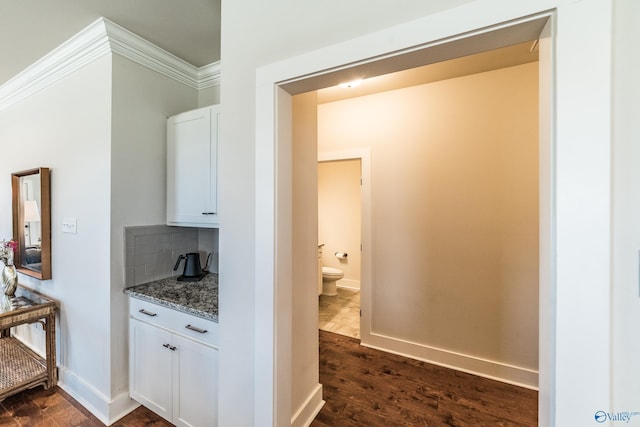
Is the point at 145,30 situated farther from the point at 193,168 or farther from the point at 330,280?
the point at 330,280

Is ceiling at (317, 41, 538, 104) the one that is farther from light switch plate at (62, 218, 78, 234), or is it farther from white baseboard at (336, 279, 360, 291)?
white baseboard at (336, 279, 360, 291)

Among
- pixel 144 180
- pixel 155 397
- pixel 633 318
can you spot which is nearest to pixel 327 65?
pixel 633 318

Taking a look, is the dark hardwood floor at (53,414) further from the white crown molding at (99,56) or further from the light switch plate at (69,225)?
Answer: the white crown molding at (99,56)

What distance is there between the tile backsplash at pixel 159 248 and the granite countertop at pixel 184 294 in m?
0.08

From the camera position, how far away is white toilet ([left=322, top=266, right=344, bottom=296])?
407 cm

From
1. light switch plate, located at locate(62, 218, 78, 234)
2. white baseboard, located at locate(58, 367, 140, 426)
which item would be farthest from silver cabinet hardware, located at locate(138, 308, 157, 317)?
light switch plate, located at locate(62, 218, 78, 234)

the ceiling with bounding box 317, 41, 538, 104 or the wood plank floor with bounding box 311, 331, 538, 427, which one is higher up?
the ceiling with bounding box 317, 41, 538, 104

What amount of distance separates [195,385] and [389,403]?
4.44ft

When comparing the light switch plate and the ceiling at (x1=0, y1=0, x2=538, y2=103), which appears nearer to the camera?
the ceiling at (x1=0, y1=0, x2=538, y2=103)

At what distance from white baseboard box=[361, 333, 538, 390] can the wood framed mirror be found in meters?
3.05

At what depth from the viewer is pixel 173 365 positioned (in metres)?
1.60

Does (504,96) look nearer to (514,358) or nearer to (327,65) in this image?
(327,65)

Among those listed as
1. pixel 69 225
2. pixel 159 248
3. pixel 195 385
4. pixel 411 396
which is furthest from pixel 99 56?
pixel 411 396

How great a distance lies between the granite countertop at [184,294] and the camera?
59.1 inches
